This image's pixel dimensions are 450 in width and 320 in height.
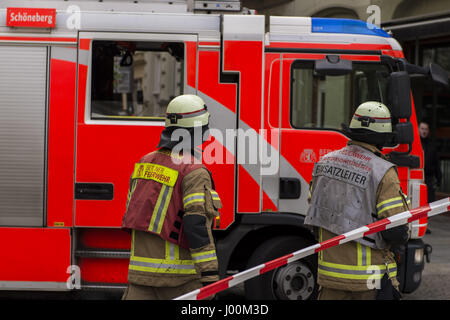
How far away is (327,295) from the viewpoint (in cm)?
428

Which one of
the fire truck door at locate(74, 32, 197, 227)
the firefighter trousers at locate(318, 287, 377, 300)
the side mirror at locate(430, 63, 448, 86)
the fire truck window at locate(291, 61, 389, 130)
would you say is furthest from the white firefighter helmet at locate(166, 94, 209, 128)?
the side mirror at locate(430, 63, 448, 86)

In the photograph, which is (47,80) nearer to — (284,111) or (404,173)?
(284,111)

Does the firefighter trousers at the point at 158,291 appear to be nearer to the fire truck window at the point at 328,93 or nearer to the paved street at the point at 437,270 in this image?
the fire truck window at the point at 328,93

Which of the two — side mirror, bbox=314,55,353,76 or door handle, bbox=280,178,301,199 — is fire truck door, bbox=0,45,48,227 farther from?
side mirror, bbox=314,55,353,76

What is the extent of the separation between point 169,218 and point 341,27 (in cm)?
326

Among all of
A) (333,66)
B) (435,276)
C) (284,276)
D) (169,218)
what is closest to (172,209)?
(169,218)

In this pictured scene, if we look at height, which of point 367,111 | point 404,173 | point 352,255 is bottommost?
point 352,255

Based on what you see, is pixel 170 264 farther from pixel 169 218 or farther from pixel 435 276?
pixel 435 276

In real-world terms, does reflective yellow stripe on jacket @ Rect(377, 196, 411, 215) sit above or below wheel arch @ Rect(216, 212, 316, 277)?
Answer: above

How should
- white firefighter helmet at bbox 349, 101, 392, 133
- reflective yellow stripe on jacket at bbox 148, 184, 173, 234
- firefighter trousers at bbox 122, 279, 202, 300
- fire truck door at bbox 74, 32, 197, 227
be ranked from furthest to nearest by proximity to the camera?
fire truck door at bbox 74, 32, 197, 227, white firefighter helmet at bbox 349, 101, 392, 133, firefighter trousers at bbox 122, 279, 202, 300, reflective yellow stripe on jacket at bbox 148, 184, 173, 234

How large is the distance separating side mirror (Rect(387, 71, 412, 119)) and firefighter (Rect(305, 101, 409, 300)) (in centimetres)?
175

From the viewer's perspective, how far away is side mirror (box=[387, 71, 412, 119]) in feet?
19.4

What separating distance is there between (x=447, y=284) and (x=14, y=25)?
582cm

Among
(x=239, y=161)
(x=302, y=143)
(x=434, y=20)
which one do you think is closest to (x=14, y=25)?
(x=239, y=161)
